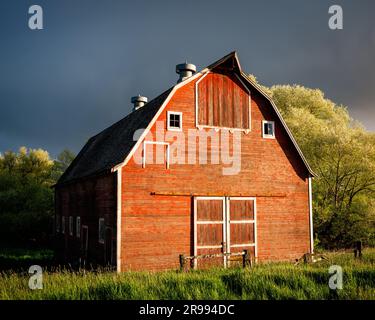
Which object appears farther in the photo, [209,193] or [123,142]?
[123,142]

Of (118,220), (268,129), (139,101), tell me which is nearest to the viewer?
(118,220)

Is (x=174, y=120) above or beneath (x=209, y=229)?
above

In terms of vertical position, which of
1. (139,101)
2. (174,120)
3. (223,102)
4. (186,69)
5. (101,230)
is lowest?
(101,230)

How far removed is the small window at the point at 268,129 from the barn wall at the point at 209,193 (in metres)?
0.20

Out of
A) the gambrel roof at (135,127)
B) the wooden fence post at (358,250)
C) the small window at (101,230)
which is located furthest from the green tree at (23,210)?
the wooden fence post at (358,250)

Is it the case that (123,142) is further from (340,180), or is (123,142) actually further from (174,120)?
(340,180)

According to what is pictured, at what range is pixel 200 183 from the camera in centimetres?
1764

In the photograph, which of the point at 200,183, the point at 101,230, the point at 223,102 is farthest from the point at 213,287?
the point at 223,102

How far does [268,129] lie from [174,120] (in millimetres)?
4715

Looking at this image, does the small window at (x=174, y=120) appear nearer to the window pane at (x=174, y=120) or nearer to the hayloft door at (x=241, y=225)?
the window pane at (x=174, y=120)

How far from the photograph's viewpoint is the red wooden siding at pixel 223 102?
1802cm

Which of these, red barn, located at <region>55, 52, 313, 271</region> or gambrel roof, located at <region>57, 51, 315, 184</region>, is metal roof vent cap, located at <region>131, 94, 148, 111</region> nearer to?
gambrel roof, located at <region>57, 51, 315, 184</region>

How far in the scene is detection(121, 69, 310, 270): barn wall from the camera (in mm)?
16203

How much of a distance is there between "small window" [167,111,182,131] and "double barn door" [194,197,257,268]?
10.2 ft
